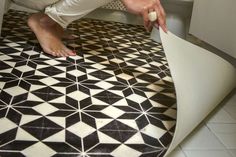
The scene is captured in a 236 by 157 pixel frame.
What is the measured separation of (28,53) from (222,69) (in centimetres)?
72

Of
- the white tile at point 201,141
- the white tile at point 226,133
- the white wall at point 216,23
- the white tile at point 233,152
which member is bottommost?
the white tile at point 226,133

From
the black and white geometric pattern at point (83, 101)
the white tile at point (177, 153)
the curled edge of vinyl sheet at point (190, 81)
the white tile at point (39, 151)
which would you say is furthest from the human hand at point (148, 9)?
the white tile at point (39, 151)

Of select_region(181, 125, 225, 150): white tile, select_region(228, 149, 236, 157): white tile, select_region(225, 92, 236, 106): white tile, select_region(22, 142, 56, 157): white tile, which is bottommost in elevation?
select_region(225, 92, 236, 106): white tile

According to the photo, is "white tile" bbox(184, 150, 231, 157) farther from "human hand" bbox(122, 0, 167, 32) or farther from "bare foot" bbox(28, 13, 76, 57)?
"bare foot" bbox(28, 13, 76, 57)

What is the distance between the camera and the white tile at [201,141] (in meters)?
0.75

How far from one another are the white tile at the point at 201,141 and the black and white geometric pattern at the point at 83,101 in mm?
48

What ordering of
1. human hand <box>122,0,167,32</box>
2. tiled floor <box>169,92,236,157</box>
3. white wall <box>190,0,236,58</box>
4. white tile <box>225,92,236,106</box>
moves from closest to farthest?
1. tiled floor <box>169,92,236,157</box>
2. human hand <box>122,0,167,32</box>
3. white tile <box>225,92,236,106</box>
4. white wall <box>190,0,236,58</box>

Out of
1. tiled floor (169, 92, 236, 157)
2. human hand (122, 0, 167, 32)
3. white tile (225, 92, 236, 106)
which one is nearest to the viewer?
tiled floor (169, 92, 236, 157)

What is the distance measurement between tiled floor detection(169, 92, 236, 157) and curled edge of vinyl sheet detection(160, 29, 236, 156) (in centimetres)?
3

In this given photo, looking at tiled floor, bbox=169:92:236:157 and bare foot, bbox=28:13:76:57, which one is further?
bare foot, bbox=28:13:76:57

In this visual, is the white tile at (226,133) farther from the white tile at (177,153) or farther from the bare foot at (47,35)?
the bare foot at (47,35)

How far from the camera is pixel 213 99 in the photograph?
0.88m

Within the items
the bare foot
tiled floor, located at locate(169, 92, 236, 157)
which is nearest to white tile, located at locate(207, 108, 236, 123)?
tiled floor, located at locate(169, 92, 236, 157)

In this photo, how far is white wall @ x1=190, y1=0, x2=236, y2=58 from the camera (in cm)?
119
